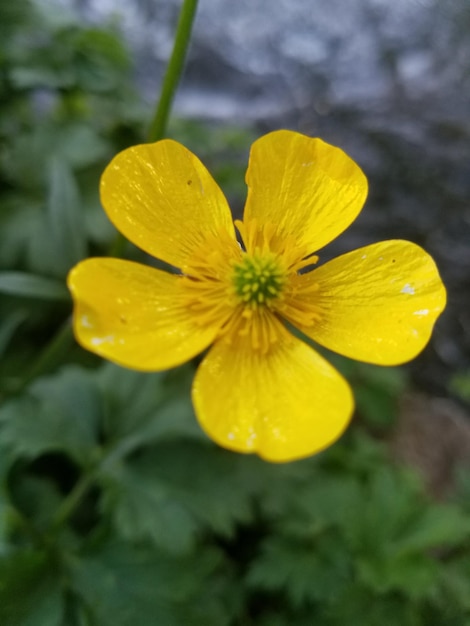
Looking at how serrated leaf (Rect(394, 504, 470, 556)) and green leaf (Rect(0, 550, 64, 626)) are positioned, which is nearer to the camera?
green leaf (Rect(0, 550, 64, 626))

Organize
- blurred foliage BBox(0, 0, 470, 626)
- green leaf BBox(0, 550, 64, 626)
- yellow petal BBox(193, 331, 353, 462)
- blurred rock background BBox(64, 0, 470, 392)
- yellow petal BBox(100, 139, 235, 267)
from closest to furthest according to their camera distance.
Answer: yellow petal BBox(193, 331, 353, 462) < yellow petal BBox(100, 139, 235, 267) < green leaf BBox(0, 550, 64, 626) < blurred foliage BBox(0, 0, 470, 626) < blurred rock background BBox(64, 0, 470, 392)

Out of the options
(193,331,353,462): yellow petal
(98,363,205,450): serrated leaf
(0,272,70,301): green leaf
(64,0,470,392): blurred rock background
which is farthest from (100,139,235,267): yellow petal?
(64,0,470,392): blurred rock background

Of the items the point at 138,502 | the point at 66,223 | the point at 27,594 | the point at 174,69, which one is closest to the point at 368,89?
the point at 66,223

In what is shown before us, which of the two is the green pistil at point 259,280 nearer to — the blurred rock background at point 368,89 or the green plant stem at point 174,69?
the green plant stem at point 174,69

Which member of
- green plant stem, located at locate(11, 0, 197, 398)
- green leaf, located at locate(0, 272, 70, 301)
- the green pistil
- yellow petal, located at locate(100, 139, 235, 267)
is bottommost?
green leaf, located at locate(0, 272, 70, 301)

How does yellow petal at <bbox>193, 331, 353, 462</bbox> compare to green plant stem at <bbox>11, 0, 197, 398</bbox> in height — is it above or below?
below

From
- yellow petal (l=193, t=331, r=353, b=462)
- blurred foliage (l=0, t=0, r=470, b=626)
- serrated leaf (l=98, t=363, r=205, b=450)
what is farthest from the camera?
serrated leaf (l=98, t=363, r=205, b=450)

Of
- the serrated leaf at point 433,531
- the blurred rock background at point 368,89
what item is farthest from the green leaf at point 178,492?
the blurred rock background at point 368,89

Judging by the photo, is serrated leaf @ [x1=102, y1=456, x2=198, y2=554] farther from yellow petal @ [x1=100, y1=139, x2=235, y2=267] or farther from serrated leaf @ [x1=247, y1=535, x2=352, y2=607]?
yellow petal @ [x1=100, y1=139, x2=235, y2=267]
